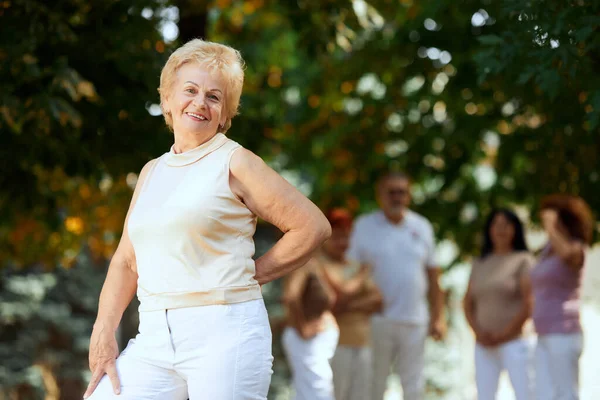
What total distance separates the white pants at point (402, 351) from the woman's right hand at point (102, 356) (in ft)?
18.3

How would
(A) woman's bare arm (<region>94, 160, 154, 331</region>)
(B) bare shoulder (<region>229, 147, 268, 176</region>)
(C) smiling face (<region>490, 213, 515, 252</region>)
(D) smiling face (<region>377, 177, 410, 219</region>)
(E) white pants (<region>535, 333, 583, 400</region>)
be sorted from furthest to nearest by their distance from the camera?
1. (D) smiling face (<region>377, 177, 410, 219</region>)
2. (C) smiling face (<region>490, 213, 515, 252</region>)
3. (E) white pants (<region>535, 333, 583, 400</region>)
4. (A) woman's bare arm (<region>94, 160, 154, 331</region>)
5. (B) bare shoulder (<region>229, 147, 268, 176</region>)

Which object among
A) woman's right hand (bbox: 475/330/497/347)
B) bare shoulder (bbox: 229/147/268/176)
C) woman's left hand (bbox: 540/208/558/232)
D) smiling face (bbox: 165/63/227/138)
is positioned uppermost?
woman's left hand (bbox: 540/208/558/232)

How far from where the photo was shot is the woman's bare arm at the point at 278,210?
3.92 meters

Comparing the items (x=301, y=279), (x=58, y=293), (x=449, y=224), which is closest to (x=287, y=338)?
(x=301, y=279)

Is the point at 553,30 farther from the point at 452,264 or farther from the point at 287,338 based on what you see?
the point at 452,264

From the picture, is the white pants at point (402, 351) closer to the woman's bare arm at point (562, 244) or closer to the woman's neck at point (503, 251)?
the woman's neck at point (503, 251)

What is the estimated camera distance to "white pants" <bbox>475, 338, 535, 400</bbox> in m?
8.78

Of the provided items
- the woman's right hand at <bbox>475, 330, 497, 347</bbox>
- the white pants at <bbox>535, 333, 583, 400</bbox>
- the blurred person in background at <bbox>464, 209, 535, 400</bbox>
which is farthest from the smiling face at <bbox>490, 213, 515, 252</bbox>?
the white pants at <bbox>535, 333, 583, 400</bbox>

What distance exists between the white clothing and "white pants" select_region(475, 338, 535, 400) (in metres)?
0.76

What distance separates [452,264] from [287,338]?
3098 mm

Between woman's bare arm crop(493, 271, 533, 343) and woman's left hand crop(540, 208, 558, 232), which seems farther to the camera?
woman's bare arm crop(493, 271, 533, 343)

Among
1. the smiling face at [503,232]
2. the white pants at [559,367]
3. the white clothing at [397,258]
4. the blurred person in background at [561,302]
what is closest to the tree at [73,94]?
the white clothing at [397,258]

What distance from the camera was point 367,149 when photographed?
36.4 feet

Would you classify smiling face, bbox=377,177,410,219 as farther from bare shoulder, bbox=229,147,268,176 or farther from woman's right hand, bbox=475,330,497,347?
bare shoulder, bbox=229,147,268,176
